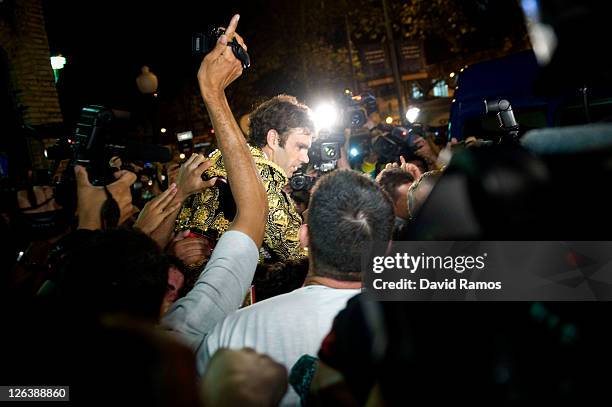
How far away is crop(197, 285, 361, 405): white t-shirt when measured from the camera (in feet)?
5.15

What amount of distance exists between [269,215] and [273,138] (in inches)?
36.2

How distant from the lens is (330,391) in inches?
38.2

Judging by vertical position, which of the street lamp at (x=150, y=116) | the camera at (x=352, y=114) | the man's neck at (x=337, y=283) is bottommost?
the man's neck at (x=337, y=283)

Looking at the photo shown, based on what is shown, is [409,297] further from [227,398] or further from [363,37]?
[363,37]

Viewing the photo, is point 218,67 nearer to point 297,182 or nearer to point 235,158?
point 235,158

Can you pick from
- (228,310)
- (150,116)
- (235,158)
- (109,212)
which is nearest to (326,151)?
(109,212)

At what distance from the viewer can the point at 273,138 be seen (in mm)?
3592

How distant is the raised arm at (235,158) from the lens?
173 centimetres

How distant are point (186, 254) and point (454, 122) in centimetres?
487

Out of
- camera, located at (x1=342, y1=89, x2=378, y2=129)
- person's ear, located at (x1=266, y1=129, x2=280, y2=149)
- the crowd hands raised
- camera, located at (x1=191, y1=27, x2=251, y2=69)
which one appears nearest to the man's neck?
the crowd hands raised

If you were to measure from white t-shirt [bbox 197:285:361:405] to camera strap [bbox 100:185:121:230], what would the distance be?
95cm

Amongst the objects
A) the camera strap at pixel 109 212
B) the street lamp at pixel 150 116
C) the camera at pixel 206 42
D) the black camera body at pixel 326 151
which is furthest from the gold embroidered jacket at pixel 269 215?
the street lamp at pixel 150 116

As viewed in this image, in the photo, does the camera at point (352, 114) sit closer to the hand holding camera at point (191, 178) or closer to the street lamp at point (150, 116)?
the hand holding camera at point (191, 178)

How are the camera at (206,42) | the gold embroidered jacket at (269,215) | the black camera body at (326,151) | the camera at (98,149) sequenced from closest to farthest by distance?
the camera at (206,42)
the camera at (98,149)
the gold embroidered jacket at (269,215)
the black camera body at (326,151)
